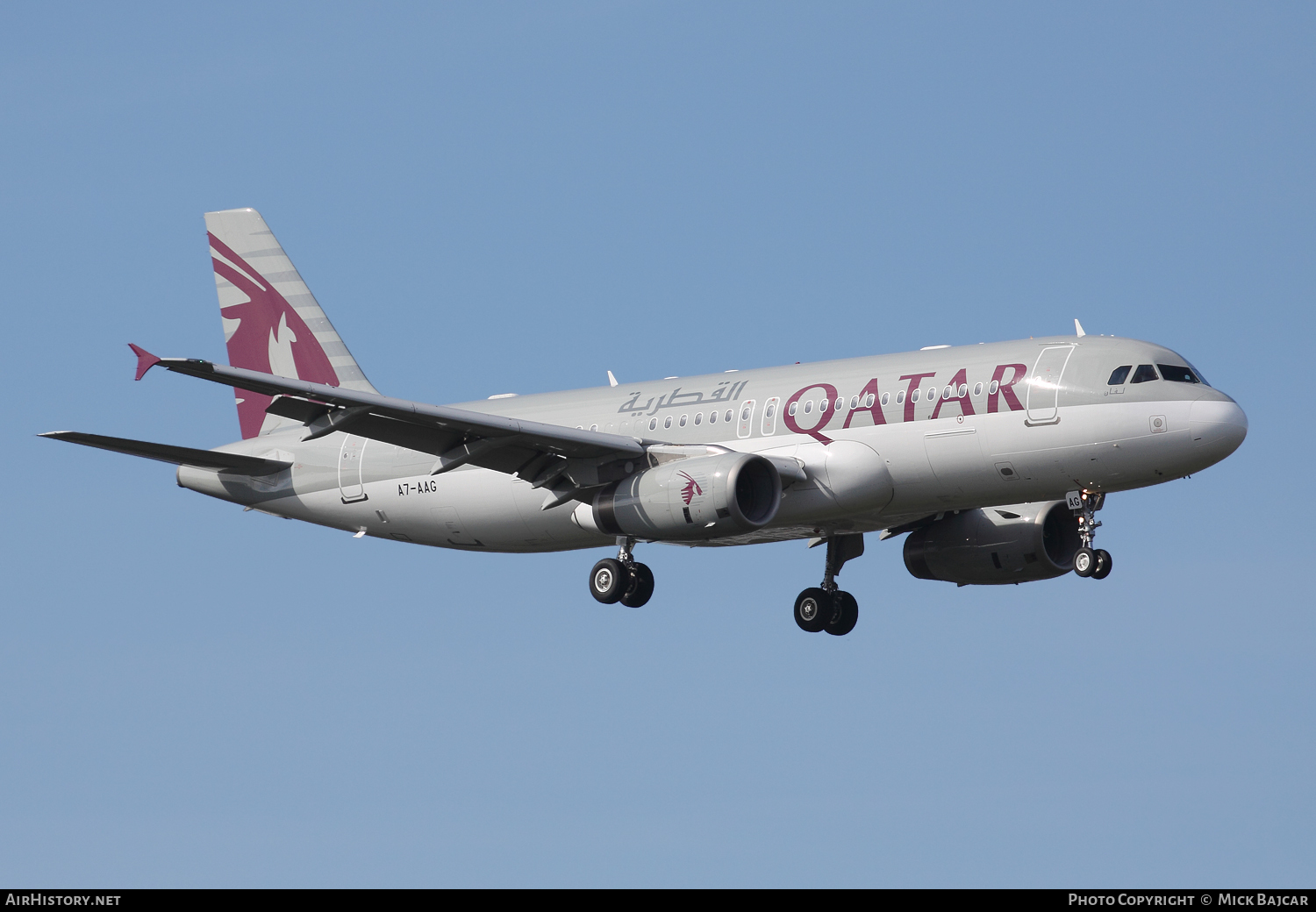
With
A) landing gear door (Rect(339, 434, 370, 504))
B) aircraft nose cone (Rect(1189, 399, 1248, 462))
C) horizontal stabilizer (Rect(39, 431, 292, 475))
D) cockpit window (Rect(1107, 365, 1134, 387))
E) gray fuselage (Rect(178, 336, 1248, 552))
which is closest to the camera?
aircraft nose cone (Rect(1189, 399, 1248, 462))

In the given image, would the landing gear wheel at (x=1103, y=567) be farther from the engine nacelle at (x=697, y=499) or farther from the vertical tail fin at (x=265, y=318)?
the vertical tail fin at (x=265, y=318)

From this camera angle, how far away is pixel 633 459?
43125 mm

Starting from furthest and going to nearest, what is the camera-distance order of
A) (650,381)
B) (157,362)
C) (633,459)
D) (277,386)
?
(650,381) < (633,459) < (277,386) < (157,362)

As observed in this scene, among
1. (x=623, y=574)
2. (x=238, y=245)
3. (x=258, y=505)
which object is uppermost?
(x=238, y=245)

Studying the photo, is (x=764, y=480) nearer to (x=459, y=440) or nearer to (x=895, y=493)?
(x=895, y=493)

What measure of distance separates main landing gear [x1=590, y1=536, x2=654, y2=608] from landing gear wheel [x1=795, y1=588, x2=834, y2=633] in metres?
5.70

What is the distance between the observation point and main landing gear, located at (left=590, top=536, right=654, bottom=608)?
1715 inches

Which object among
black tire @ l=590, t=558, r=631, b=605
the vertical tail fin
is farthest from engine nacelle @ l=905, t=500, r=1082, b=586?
the vertical tail fin

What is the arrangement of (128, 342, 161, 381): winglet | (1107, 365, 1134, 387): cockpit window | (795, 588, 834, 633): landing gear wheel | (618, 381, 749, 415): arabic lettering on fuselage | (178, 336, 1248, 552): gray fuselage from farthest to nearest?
(795, 588, 834, 633): landing gear wheel < (618, 381, 749, 415): arabic lettering on fuselage < (1107, 365, 1134, 387): cockpit window < (178, 336, 1248, 552): gray fuselage < (128, 342, 161, 381): winglet

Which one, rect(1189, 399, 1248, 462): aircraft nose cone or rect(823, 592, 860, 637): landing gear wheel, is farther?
rect(823, 592, 860, 637): landing gear wheel

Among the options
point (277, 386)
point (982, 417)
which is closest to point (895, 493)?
point (982, 417)

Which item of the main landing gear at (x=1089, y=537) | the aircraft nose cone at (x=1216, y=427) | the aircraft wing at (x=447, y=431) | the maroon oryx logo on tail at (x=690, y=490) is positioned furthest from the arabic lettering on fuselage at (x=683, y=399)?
the aircraft nose cone at (x=1216, y=427)

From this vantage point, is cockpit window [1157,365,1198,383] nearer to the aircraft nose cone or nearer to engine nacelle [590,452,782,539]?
the aircraft nose cone

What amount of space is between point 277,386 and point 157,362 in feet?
10.1
